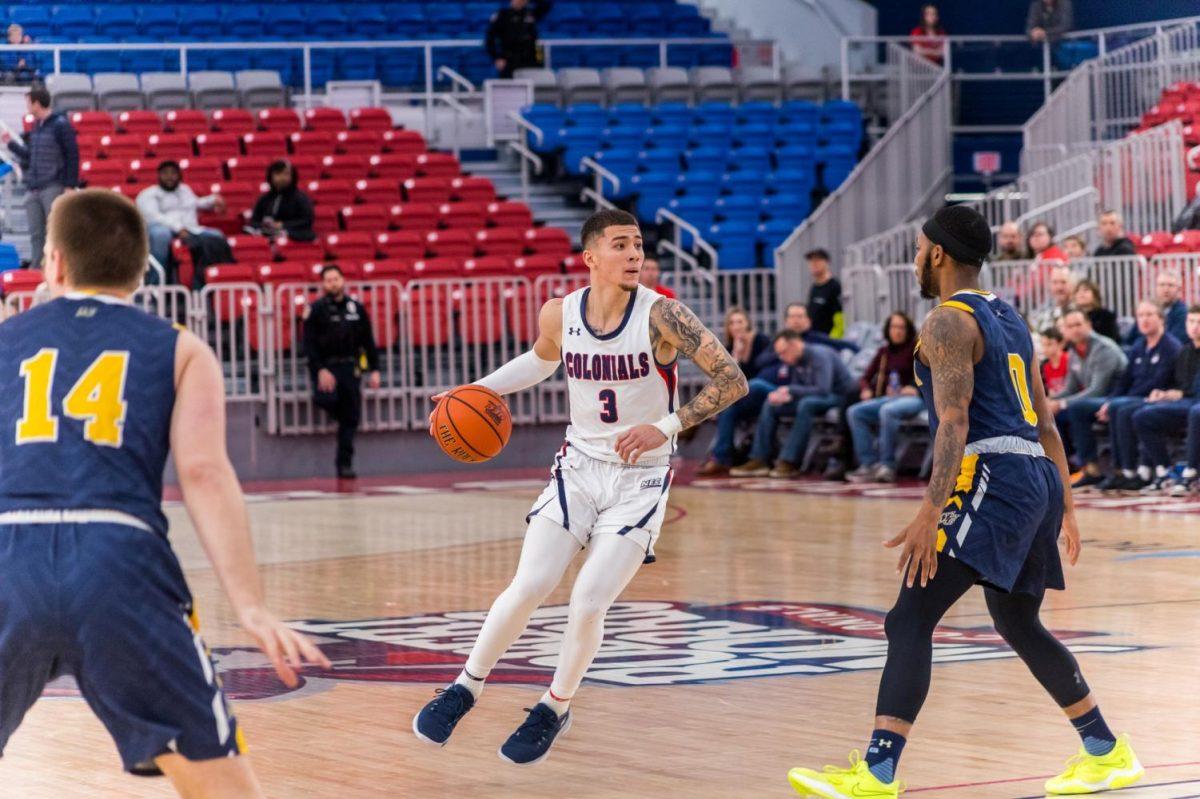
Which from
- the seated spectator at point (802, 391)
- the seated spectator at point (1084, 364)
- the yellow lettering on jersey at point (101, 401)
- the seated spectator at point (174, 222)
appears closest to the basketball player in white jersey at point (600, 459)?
the yellow lettering on jersey at point (101, 401)

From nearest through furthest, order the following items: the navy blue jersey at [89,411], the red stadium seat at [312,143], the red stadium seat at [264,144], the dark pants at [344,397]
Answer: the navy blue jersey at [89,411]
the dark pants at [344,397]
the red stadium seat at [264,144]
the red stadium seat at [312,143]

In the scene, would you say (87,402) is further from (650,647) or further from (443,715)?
(650,647)

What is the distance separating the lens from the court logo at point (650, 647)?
7613mm

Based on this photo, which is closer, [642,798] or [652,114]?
[642,798]

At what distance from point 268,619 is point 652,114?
65.8 feet

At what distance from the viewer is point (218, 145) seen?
2127 centimetres

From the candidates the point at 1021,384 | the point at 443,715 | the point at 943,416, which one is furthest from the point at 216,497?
the point at 1021,384

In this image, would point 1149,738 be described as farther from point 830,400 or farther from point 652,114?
point 652,114

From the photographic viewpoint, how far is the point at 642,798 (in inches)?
216

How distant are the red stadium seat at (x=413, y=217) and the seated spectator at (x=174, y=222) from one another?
1982 millimetres

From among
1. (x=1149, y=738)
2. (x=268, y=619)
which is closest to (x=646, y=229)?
(x=1149, y=738)

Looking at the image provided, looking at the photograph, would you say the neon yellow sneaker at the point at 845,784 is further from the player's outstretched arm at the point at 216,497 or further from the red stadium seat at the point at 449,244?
the red stadium seat at the point at 449,244

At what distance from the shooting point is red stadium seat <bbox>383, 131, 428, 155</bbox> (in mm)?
21891

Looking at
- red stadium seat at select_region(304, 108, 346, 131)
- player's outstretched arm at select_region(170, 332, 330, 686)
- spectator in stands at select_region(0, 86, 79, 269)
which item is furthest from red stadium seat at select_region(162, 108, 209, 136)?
player's outstretched arm at select_region(170, 332, 330, 686)
